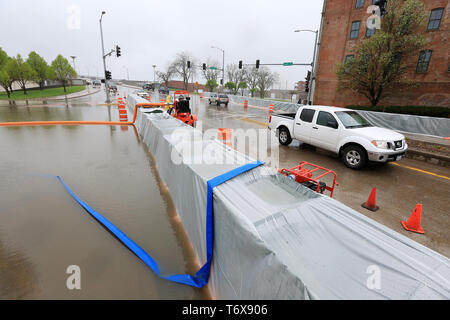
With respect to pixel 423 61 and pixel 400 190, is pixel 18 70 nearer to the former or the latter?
pixel 400 190

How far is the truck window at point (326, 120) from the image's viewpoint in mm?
7516

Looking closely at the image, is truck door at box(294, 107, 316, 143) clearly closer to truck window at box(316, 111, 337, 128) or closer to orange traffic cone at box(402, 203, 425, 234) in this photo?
truck window at box(316, 111, 337, 128)

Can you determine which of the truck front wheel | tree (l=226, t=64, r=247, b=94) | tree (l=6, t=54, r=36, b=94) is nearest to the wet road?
the truck front wheel

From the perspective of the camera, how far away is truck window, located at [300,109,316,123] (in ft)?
27.2

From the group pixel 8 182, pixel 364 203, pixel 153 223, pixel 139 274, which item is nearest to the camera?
pixel 139 274

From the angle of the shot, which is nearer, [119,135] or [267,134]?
[119,135]

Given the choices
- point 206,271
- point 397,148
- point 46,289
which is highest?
point 397,148

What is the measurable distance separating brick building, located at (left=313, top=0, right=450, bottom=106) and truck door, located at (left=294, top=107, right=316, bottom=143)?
17.8 meters

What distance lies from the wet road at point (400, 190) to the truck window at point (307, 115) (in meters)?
1.34

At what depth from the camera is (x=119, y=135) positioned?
36.1 ft
